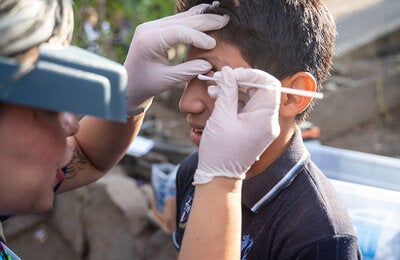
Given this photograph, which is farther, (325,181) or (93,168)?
(93,168)

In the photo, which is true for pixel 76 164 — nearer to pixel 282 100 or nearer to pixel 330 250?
pixel 282 100

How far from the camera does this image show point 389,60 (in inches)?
240

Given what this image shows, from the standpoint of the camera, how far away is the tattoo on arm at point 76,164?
1769 millimetres

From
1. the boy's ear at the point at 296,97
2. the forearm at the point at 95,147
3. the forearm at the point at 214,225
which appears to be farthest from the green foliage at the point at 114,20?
the forearm at the point at 214,225

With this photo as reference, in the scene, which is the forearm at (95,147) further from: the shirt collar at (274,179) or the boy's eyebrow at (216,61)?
the shirt collar at (274,179)

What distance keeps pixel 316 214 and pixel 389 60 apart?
5.08m

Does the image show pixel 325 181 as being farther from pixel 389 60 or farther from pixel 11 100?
pixel 389 60

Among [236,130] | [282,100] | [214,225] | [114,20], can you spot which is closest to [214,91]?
[236,130]

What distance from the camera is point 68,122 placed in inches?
46.3

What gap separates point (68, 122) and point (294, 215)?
26.7 inches

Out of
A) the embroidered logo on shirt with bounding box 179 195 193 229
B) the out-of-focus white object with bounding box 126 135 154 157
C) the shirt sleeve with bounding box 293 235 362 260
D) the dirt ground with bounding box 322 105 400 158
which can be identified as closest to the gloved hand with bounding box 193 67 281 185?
the shirt sleeve with bounding box 293 235 362 260

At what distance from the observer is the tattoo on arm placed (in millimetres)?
1769

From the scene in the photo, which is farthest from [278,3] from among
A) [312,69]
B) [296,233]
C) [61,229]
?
[61,229]

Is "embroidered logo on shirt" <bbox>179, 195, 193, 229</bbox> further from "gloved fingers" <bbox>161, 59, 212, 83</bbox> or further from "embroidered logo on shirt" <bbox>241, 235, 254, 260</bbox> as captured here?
"gloved fingers" <bbox>161, 59, 212, 83</bbox>
